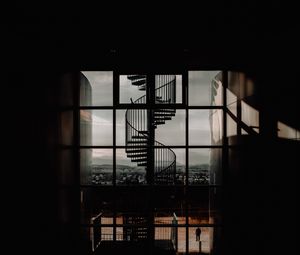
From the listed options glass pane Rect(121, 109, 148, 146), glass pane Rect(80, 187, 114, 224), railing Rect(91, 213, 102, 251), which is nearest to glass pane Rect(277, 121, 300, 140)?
glass pane Rect(121, 109, 148, 146)

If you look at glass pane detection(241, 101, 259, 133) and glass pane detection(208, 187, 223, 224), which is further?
glass pane detection(208, 187, 223, 224)

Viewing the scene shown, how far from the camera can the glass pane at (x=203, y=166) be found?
6996mm

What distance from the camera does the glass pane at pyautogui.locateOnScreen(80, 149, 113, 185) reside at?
709cm

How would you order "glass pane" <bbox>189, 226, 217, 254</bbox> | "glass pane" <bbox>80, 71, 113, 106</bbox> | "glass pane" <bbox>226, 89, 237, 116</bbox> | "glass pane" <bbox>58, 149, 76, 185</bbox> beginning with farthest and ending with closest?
"glass pane" <bbox>80, 71, 113, 106</bbox>, "glass pane" <bbox>189, 226, 217, 254</bbox>, "glass pane" <bbox>226, 89, 237, 116</bbox>, "glass pane" <bbox>58, 149, 76, 185</bbox>

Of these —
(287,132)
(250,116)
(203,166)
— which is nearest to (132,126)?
(203,166)

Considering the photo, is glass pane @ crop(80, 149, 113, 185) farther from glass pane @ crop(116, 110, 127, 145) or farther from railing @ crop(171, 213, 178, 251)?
railing @ crop(171, 213, 178, 251)

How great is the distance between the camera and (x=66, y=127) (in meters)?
6.66

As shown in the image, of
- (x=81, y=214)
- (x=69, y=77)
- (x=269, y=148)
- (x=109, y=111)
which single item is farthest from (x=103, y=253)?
(x=269, y=148)

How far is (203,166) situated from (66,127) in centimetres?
306

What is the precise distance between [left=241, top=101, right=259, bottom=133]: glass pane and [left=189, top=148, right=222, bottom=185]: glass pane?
1.26 metres

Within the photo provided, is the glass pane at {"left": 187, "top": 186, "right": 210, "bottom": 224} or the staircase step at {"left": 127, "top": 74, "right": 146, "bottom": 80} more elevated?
the staircase step at {"left": 127, "top": 74, "right": 146, "bottom": 80}

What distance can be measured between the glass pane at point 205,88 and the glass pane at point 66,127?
268cm

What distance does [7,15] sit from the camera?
3.99 m

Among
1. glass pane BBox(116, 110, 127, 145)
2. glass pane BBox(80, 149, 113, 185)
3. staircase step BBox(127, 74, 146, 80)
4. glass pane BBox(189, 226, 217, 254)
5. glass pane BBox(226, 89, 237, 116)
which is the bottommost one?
glass pane BBox(189, 226, 217, 254)
